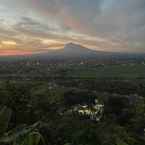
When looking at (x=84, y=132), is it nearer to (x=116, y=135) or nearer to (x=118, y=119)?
(x=116, y=135)

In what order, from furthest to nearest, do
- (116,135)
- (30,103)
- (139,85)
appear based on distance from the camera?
(139,85) → (30,103) → (116,135)

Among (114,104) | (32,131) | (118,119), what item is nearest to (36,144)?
(32,131)

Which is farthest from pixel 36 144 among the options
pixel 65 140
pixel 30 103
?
pixel 30 103

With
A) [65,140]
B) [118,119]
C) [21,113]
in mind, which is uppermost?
[65,140]

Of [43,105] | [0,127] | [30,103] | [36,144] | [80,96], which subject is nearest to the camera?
[36,144]

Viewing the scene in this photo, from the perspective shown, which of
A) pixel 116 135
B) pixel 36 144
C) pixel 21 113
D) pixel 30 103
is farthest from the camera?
pixel 30 103

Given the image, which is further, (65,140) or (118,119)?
(118,119)

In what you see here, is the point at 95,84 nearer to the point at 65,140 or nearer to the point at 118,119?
the point at 118,119

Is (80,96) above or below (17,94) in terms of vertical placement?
below

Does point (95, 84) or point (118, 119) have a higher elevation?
point (118, 119)
